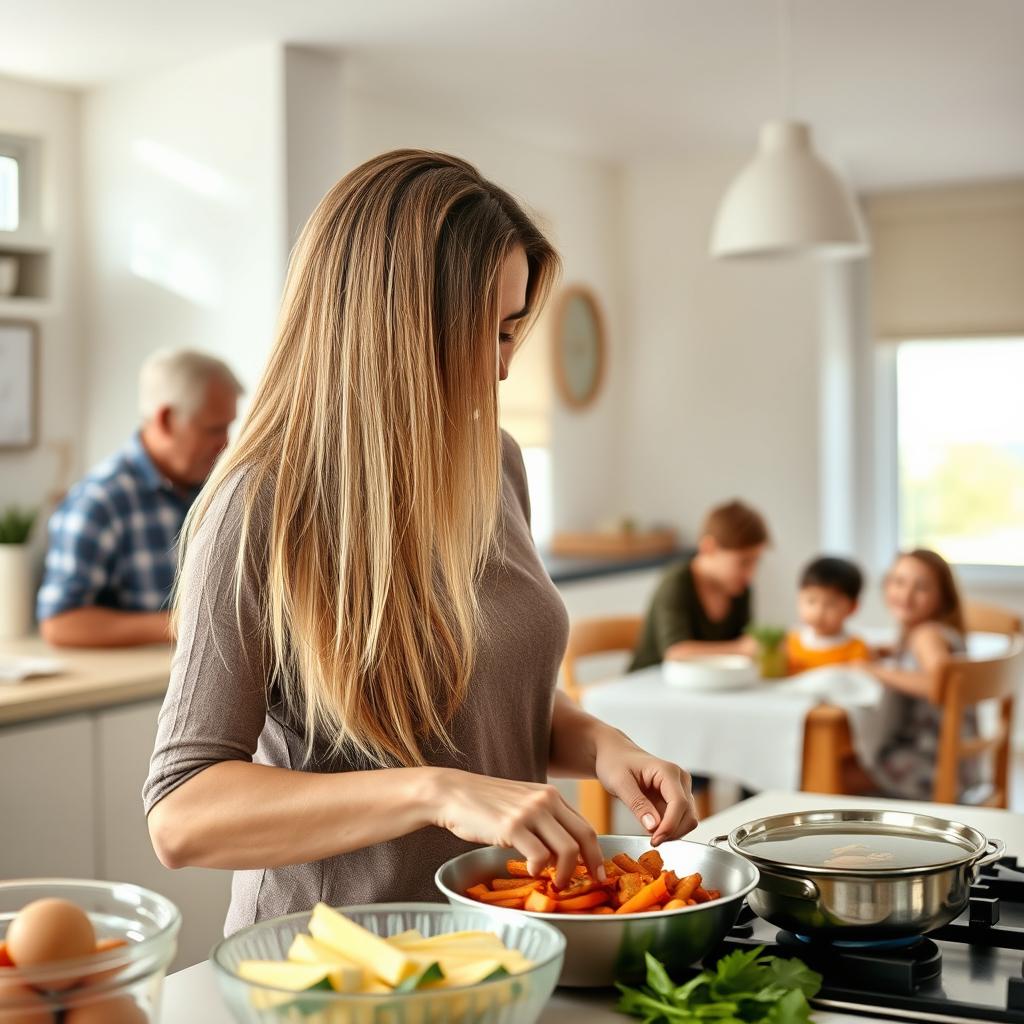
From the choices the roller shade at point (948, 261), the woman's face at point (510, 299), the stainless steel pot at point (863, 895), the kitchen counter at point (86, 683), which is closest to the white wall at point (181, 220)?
the kitchen counter at point (86, 683)

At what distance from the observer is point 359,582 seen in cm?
117

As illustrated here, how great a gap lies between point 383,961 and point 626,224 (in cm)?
526

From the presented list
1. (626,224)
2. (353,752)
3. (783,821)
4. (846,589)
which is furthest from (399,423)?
(626,224)

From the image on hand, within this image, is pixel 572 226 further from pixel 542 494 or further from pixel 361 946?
pixel 361 946

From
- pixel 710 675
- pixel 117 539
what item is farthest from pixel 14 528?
pixel 710 675

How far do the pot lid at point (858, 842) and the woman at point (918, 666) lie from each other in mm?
2035

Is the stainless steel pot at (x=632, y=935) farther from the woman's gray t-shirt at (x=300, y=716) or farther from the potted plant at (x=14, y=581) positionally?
the potted plant at (x=14, y=581)

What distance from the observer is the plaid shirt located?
3.10 meters

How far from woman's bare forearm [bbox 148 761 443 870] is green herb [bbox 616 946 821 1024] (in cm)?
23

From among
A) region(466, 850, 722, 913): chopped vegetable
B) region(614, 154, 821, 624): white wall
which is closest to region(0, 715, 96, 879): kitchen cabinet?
region(466, 850, 722, 913): chopped vegetable

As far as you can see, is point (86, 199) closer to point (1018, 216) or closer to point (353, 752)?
point (353, 752)

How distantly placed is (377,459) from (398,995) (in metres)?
0.52

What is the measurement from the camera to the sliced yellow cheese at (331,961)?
0.80 m

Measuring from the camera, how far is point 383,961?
32.1 inches
